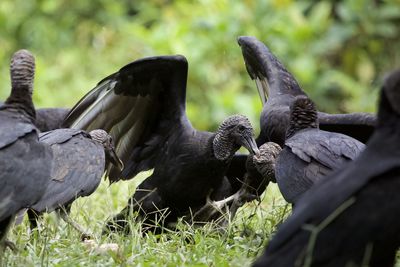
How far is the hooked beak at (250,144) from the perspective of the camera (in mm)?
5746

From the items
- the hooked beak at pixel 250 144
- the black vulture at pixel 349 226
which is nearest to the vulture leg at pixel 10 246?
the black vulture at pixel 349 226

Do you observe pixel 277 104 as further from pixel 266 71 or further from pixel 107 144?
pixel 107 144

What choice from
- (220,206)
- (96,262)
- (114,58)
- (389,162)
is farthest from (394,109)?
(114,58)

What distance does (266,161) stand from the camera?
558 cm

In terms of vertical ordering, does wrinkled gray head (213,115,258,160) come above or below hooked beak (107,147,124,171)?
above

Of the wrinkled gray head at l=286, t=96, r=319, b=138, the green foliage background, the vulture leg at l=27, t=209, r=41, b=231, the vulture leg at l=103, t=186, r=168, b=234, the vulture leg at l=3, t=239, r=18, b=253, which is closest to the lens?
the vulture leg at l=3, t=239, r=18, b=253

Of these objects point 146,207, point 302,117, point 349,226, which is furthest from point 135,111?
point 349,226

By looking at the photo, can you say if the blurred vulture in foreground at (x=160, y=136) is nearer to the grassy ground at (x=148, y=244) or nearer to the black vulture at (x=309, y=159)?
the grassy ground at (x=148, y=244)

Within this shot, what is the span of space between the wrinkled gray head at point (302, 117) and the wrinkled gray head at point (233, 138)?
20.5 inches

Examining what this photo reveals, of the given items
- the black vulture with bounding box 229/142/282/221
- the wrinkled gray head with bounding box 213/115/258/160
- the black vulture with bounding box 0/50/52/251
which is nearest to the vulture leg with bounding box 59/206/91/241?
the black vulture with bounding box 0/50/52/251

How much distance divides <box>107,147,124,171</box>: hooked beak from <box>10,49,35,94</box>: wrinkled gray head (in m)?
1.21

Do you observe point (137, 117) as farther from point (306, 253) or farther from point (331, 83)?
point (331, 83)

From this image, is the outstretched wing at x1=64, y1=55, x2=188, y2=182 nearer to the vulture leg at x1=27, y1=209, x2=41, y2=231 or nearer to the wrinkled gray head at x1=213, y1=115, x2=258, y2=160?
the wrinkled gray head at x1=213, y1=115, x2=258, y2=160

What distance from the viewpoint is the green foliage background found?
10.4 m
